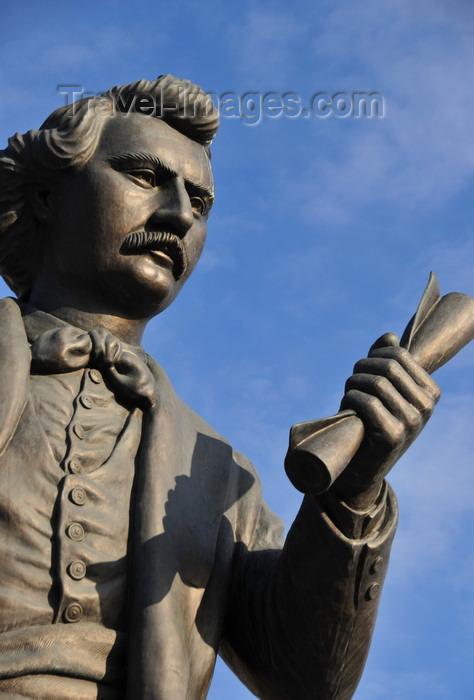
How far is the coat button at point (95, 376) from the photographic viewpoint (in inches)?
273

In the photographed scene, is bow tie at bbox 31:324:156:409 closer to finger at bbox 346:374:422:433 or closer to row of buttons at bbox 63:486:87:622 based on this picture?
row of buttons at bbox 63:486:87:622

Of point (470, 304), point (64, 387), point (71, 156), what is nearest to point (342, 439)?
point (470, 304)

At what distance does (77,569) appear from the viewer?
6.20 m

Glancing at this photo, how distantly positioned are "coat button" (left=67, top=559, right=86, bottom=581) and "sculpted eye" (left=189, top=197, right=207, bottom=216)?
86.7 inches

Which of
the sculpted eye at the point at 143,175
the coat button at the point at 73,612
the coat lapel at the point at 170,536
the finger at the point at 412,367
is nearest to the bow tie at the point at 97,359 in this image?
the coat lapel at the point at 170,536

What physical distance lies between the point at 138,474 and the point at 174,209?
1427 millimetres

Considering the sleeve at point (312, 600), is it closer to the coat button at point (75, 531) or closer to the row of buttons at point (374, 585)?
the row of buttons at point (374, 585)

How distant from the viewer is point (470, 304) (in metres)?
6.49

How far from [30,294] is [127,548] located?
177 cm

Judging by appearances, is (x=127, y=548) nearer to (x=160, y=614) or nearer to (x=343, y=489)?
(x=160, y=614)

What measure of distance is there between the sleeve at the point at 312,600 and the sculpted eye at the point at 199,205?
180 cm

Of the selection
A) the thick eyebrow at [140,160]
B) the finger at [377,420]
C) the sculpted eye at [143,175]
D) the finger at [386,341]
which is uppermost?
the thick eyebrow at [140,160]

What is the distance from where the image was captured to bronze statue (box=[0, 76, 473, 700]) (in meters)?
6.09

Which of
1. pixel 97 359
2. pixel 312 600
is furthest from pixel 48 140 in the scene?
pixel 312 600
